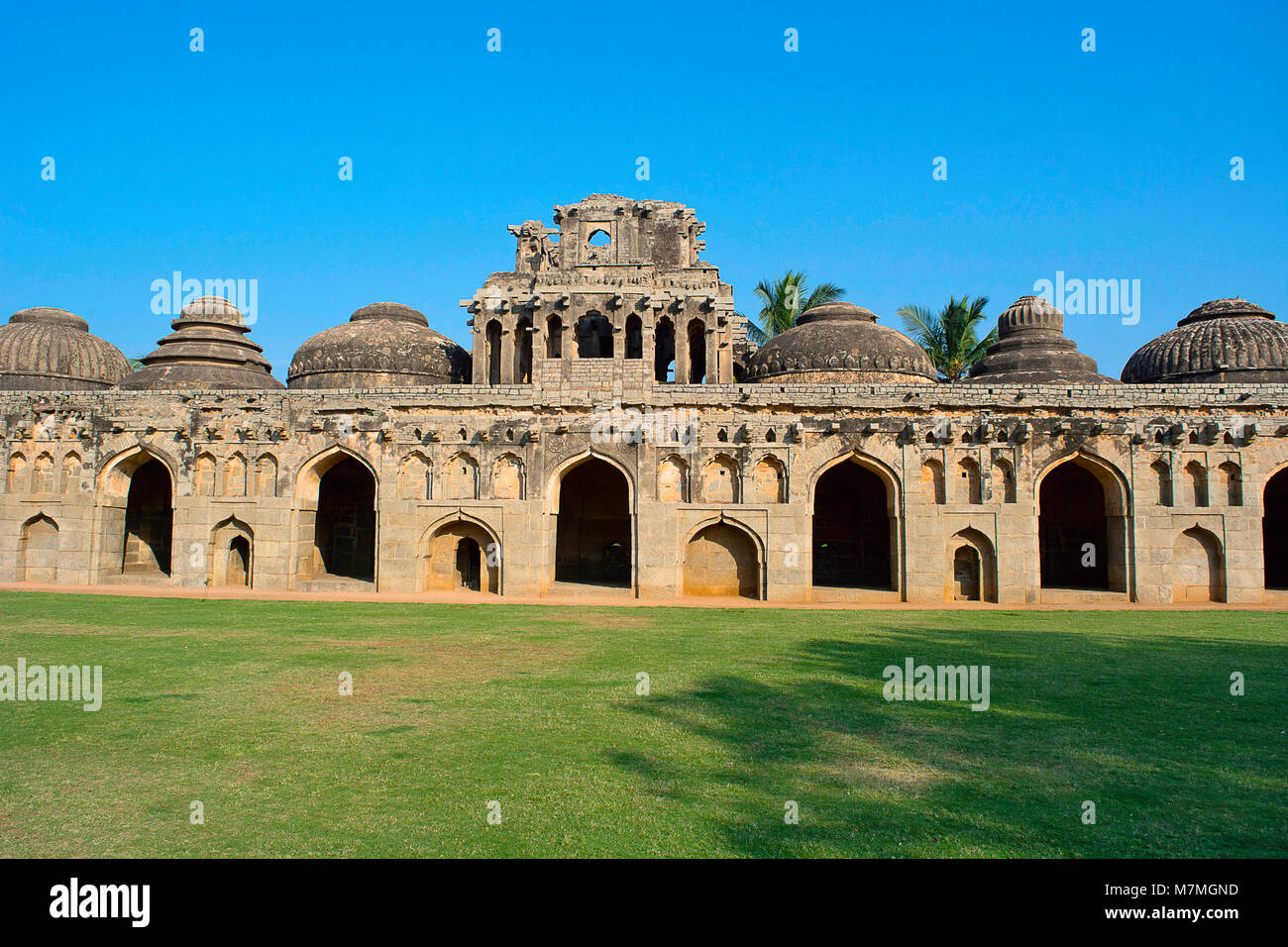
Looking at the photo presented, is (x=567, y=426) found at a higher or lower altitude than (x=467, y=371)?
lower

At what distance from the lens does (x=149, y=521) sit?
32.0 metres

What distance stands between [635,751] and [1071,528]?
27.1m

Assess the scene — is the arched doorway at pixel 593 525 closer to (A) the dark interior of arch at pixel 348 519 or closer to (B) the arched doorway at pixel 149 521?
(A) the dark interior of arch at pixel 348 519

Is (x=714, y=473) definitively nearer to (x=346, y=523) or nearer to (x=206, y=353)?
(x=346, y=523)

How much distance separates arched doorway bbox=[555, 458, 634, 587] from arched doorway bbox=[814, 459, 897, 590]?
283 inches

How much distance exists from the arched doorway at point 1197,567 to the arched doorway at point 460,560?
20.4m

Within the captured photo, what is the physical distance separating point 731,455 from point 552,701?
619 inches

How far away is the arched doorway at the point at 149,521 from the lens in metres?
31.1

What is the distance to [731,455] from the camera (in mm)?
25109

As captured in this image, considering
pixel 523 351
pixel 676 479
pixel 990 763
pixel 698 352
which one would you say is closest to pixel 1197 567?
pixel 676 479

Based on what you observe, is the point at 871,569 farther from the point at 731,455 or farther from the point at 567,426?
the point at 567,426

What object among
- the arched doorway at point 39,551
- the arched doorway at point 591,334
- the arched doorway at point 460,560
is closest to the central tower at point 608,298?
the arched doorway at point 591,334
